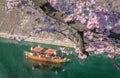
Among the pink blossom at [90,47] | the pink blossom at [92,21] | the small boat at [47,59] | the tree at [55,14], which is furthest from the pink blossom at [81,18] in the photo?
the small boat at [47,59]

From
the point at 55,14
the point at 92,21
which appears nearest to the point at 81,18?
the point at 92,21

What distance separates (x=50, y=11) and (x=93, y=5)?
1566 mm

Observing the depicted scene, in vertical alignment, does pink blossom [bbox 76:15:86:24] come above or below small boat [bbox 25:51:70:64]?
above

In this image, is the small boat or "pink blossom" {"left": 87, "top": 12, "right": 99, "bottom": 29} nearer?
"pink blossom" {"left": 87, "top": 12, "right": 99, "bottom": 29}

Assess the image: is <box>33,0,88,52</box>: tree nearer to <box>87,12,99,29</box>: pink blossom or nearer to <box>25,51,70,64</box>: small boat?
<box>87,12,99,29</box>: pink blossom

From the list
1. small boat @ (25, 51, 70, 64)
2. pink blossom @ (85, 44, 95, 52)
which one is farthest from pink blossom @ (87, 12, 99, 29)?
small boat @ (25, 51, 70, 64)

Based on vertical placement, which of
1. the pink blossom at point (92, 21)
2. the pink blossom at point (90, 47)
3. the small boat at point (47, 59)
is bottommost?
the small boat at point (47, 59)

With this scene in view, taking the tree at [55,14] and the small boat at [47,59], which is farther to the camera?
the small boat at [47,59]

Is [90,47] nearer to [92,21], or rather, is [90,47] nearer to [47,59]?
[92,21]

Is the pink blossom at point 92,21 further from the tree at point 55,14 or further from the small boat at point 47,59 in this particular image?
the small boat at point 47,59

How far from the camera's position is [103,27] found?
695 cm

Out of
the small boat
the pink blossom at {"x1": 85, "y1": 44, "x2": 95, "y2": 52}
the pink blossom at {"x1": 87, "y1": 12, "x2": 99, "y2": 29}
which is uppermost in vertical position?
the pink blossom at {"x1": 87, "y1": 12, "x2": 99, "y2": 29}

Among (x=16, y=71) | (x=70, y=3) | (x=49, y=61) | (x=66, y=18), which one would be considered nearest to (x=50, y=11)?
(x=66, y=18)

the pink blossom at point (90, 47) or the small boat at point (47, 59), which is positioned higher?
the pink blossom at point (90, 47)
